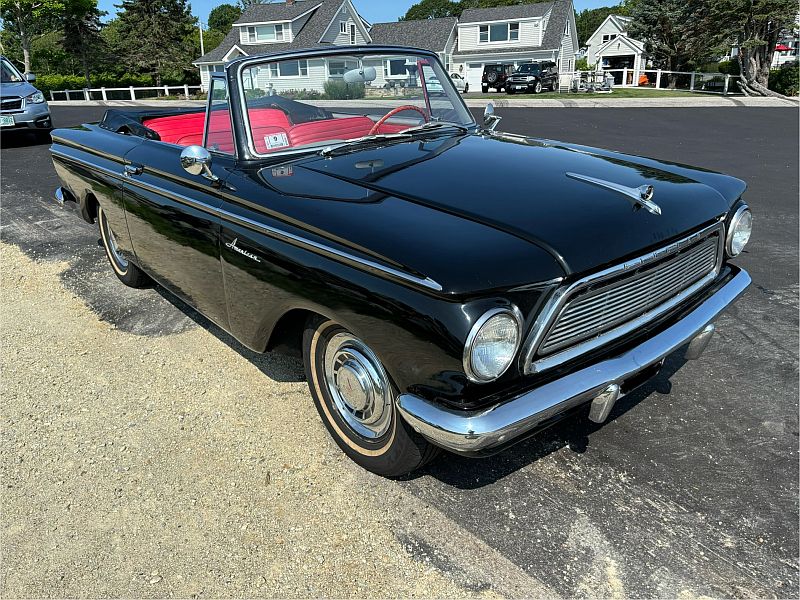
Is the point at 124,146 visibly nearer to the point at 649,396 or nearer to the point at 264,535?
the point at 264,535

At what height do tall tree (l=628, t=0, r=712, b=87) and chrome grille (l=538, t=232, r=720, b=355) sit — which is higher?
tall tree (l=628, t=0, r=712, b=87)

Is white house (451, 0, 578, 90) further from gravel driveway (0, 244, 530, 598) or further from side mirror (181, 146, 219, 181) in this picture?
gravel driveway (0, 244, 530, 598)

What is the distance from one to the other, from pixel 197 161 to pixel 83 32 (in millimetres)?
47850

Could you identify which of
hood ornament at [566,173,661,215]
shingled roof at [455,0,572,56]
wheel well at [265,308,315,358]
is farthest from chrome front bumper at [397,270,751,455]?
shingled roof at [455,0,572,56]

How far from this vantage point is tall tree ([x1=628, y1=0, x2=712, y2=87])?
34.6 meters

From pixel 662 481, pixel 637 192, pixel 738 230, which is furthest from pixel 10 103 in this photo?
pixel 662 481

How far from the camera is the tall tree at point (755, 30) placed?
24906 mm

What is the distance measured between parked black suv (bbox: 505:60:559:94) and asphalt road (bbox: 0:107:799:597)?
28.5 metres

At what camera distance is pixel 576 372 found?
7.22 ft

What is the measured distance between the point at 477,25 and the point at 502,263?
42.8m

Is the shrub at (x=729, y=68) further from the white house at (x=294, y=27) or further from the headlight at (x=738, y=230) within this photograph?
the headlight at (x=738, y=230)

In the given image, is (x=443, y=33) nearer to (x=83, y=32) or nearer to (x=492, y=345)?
(x=83, y=32)

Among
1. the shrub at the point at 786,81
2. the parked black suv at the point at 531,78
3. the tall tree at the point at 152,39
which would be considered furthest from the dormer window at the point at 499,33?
the tall tree at the point at 152,39

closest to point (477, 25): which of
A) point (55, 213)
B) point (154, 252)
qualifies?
point (55, 213)
